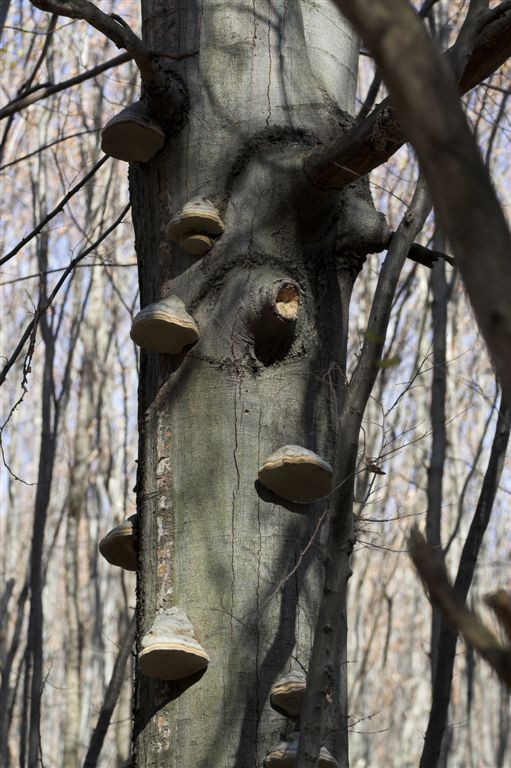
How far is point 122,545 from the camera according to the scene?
7.22 ft

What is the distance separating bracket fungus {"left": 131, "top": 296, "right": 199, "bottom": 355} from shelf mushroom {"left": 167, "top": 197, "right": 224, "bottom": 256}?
13 centimetres

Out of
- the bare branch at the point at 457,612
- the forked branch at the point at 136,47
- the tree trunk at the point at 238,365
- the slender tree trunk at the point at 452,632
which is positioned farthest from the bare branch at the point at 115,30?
the bare branch at the point at 457,612

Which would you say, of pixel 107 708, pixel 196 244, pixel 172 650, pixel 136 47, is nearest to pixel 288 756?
pixel 172 650

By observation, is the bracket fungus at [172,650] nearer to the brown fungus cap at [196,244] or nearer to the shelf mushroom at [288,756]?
the shelf mushroom at [288,756]

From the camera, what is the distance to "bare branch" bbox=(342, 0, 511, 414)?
674mm

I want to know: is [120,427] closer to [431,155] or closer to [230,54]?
[230,54]

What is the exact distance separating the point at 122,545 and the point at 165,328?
53 centimetres

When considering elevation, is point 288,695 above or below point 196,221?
below

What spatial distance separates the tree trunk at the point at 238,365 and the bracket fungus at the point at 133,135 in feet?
0.15

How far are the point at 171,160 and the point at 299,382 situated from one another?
630mm

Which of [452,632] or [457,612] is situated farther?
[452,632]

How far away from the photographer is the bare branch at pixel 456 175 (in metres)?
0.67

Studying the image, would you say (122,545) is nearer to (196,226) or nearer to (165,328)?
(165,328)

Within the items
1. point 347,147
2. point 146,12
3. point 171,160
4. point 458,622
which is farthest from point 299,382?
point 458,622
